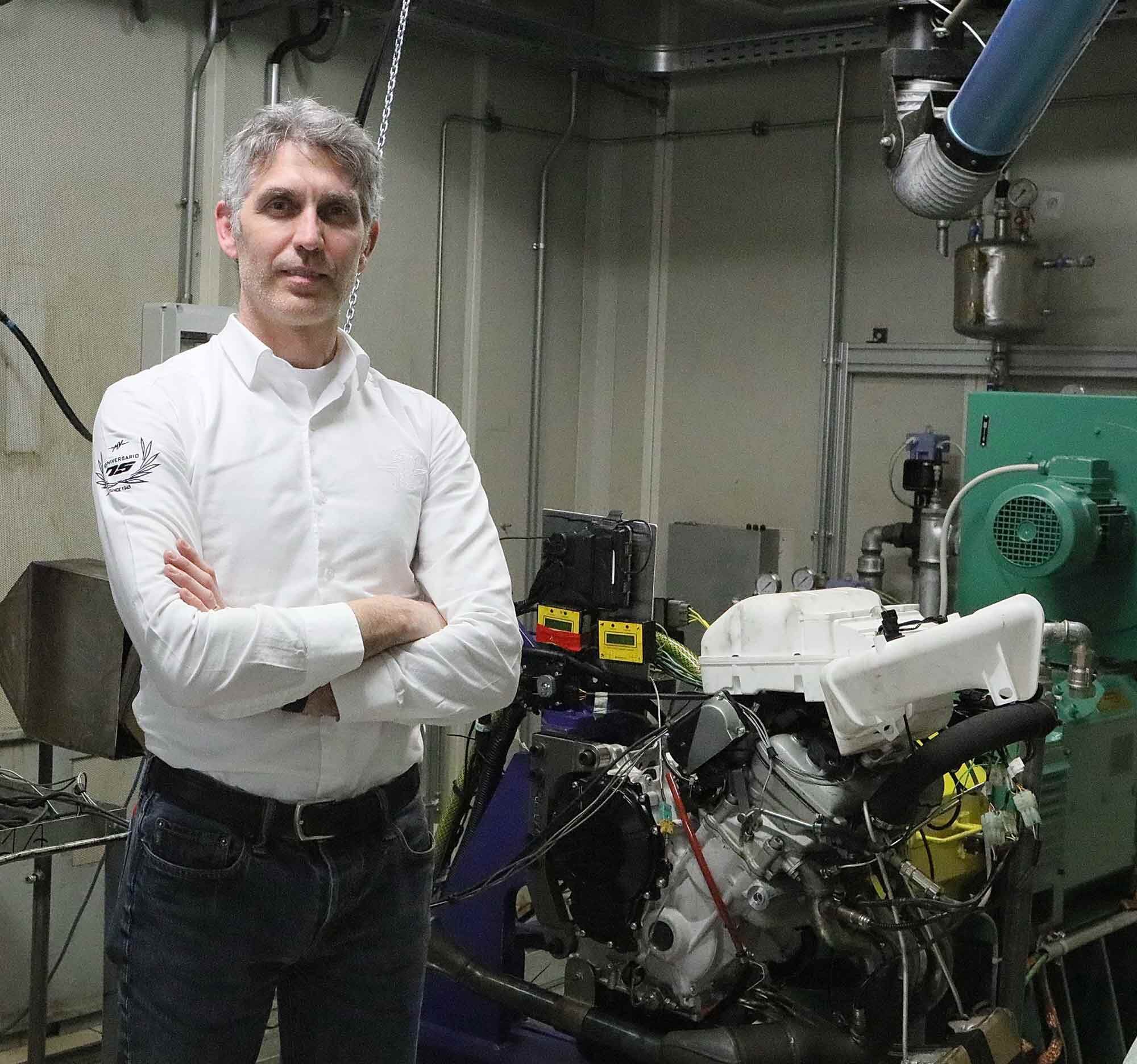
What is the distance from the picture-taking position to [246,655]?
1.46 metres

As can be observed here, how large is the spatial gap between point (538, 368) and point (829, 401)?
989 millimetres

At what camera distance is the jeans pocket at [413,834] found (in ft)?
5.37

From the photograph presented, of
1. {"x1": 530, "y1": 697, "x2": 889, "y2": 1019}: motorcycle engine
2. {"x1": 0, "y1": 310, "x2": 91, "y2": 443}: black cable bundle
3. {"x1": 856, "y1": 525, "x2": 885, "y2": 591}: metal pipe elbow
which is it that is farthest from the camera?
{"x1": 856, "y1": 525, "x2": 885, "y2": 591}: metal pipe elbow

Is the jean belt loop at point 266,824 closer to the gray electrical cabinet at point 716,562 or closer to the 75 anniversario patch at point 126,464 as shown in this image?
the 75 anniversario patch at point 126,464

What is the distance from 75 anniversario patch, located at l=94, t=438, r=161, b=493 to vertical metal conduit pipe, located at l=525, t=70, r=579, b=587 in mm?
3108

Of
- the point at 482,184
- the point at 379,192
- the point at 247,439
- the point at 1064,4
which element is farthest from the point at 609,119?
the point at 247,439

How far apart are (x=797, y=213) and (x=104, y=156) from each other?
222 centimetres

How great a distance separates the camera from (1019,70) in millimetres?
2871

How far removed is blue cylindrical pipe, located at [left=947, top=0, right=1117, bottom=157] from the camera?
2680 millimetres

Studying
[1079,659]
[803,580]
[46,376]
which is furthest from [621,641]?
[46,376]

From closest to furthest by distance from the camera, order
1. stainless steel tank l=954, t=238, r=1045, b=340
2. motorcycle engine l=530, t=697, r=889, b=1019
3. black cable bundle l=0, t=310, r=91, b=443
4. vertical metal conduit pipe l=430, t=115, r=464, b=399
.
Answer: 1. motorcycle engine l=530, t=697, r=889, b=1019
2. black cable bundle l=0, t=310, r=91, b=443
3. stainless steel tank l=954, t=238, r=1045, b=340
4. vertical metal conduit pipe l=430, t=115, r=464, b=399

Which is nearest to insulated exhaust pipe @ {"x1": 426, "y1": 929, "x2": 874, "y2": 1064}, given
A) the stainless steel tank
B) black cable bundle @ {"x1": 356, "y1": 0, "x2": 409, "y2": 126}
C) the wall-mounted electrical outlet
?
black cable bundle @ {"x1": 356, "y1": 0, "x2": 409, "y2": 126}

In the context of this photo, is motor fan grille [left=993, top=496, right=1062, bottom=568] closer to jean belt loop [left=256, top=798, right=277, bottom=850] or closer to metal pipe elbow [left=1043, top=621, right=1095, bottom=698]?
metal pipe elbow [left=1043, top=621, right=1095, bottom=698]

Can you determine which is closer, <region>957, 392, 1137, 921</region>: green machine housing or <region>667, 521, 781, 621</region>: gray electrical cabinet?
<region>957, 392, 1137, 921</region>: green machine housing
